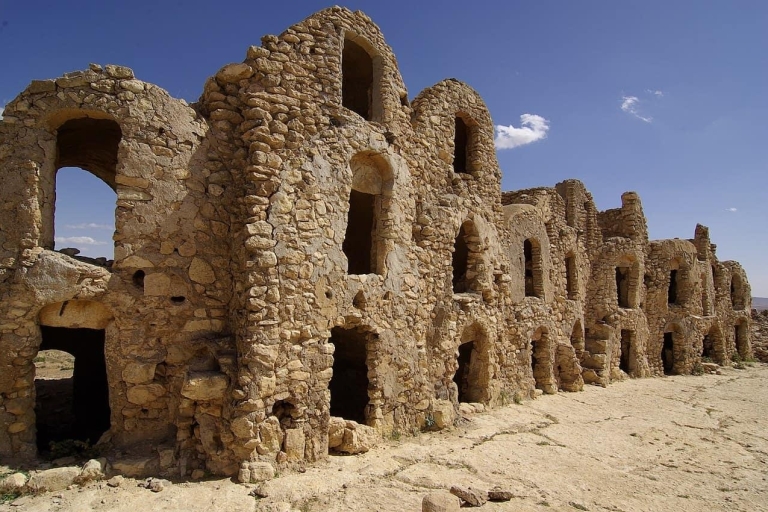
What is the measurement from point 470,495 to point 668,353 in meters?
18.8

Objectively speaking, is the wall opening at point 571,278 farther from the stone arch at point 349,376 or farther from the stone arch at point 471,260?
the stone arch at point 349,376

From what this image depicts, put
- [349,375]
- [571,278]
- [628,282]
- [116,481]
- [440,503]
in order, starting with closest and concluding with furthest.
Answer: [440,503] < [116,481] < [349,375] < [571,278] < [628,282]

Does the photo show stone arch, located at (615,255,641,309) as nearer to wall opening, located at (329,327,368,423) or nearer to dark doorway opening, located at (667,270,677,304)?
dark doorway opening, located at (667,270,677,304)

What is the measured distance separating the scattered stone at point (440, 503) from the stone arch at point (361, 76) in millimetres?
6786

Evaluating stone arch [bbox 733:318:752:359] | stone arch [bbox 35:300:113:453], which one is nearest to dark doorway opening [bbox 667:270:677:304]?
stone arch [bbox 733:318:752:359]

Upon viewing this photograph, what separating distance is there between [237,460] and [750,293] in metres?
30.3

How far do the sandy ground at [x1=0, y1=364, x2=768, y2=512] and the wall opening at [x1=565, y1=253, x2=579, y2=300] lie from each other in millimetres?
4578

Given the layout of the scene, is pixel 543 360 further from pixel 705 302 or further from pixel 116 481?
pixel 705 302

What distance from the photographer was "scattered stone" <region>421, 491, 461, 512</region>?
5.65m

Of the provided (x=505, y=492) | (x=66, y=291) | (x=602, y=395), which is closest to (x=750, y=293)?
(x=602, y=395)

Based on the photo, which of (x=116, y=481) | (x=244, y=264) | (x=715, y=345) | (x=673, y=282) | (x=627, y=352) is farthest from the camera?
(x=715, y=345)

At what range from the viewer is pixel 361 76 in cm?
1111

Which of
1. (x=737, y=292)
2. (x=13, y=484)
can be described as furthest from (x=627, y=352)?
(x=13, y=484)

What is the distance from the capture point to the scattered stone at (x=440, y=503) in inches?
223
